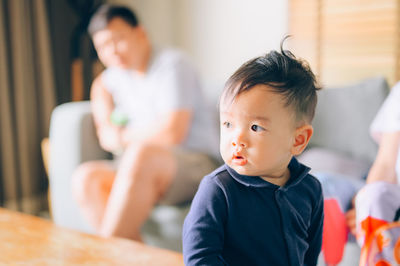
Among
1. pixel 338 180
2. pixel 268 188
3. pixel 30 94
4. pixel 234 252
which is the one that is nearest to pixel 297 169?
pixel 268 188

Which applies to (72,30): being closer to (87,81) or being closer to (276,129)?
(87,81)

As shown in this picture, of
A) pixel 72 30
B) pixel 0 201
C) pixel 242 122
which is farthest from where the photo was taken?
pixel 72 30

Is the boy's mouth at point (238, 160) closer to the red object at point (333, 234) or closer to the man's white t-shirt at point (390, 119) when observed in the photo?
the red object at point (333, 234)

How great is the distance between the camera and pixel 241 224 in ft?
2.81

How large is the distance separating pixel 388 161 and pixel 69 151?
132cm

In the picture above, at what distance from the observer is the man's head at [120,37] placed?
1.91 metres

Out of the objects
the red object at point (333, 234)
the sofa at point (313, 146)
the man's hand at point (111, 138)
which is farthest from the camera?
the man's hand at point (111, 138)

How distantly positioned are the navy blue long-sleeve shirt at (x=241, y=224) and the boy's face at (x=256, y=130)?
1.5 inches

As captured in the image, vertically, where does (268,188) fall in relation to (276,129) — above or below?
below

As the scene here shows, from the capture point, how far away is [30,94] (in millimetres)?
2852

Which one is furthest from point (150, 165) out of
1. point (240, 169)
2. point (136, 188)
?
point (240, 169)

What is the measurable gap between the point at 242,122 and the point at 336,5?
165 centimetres

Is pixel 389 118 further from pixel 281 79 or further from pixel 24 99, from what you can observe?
pixel 24 99

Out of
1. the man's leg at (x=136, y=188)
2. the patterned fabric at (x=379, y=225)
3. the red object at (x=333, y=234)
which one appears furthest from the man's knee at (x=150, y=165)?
the patterned fabric at (x=379, y=225)
